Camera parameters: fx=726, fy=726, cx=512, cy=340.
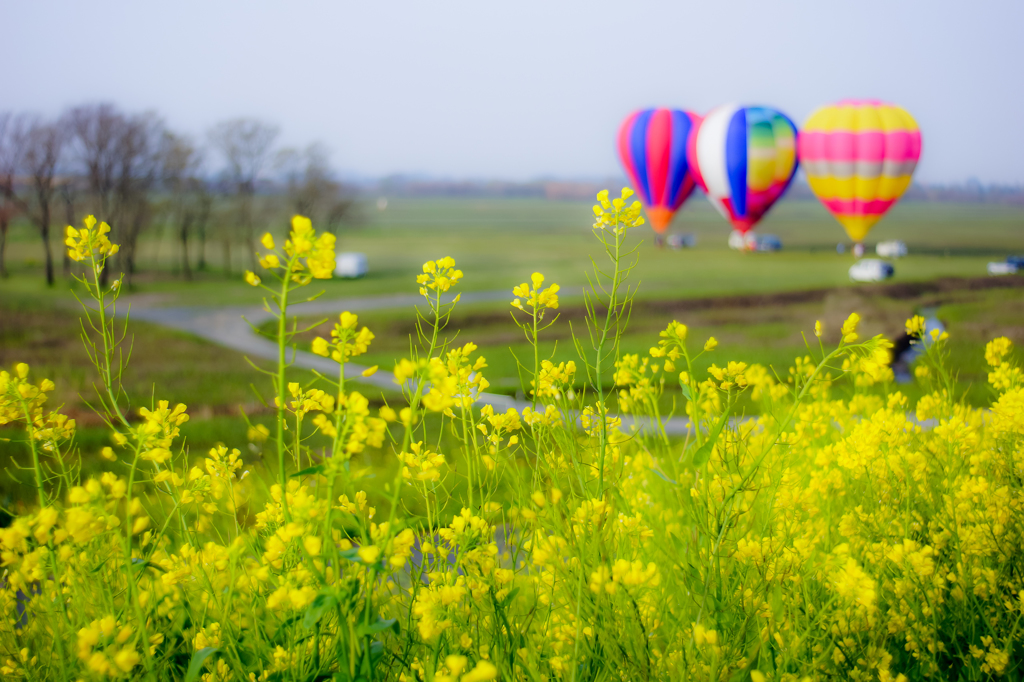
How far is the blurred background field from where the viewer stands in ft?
49.0

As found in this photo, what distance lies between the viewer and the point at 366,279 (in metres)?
36.8

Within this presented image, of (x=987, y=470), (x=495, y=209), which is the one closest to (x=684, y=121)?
(x=987, y=470)

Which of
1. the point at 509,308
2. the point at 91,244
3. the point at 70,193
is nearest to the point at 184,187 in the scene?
the point at 70,193

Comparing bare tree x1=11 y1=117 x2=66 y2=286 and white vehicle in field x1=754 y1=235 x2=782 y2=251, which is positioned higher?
bare tree x1=11 y1=117 x2=66 y2=286

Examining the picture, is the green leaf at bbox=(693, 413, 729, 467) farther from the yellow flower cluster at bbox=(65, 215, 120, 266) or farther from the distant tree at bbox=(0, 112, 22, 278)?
the distant tree at bbox=(0, 112, 22, 278)

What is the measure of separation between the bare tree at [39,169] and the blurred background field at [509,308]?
0.84 metres

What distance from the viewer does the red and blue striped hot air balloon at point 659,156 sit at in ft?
71.0

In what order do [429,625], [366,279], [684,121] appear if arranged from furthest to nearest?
[366,279]
[684,121]
[429,625]

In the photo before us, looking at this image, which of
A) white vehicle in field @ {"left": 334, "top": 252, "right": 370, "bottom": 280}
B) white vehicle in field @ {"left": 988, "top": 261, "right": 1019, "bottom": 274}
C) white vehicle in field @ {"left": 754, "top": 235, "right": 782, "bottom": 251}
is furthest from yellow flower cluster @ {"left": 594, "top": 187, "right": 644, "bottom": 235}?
white vehicle in field @ {"left": 754, "top": 235, "right": 782, "bottom": 251}

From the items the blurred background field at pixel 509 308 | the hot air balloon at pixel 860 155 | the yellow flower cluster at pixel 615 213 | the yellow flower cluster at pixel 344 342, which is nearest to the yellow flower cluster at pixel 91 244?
the blurred background field at pixel 509 308

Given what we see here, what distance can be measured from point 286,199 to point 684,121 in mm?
17524

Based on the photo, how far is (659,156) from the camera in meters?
21.8

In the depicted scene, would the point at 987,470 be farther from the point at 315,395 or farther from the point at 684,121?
the point at 684,121

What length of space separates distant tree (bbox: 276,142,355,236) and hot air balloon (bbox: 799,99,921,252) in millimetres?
18890
